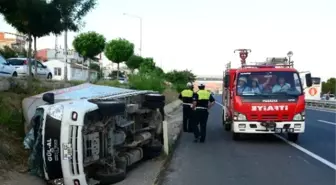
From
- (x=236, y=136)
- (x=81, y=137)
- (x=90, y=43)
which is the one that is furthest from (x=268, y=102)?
(x=90, y=43)

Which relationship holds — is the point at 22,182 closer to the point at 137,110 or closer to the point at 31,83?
the point at 137,110

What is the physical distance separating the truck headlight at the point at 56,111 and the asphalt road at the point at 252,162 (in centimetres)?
259

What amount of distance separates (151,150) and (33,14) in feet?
25.3

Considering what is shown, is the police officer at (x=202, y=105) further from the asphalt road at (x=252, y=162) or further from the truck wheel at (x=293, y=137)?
the truck wheel at (x=293, y=137)

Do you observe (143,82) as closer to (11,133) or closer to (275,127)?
(275,127)

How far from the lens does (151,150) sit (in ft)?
33.6

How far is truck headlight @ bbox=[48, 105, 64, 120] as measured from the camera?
6.25 metres

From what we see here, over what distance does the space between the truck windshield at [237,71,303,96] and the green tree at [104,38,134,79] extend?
5059 cm

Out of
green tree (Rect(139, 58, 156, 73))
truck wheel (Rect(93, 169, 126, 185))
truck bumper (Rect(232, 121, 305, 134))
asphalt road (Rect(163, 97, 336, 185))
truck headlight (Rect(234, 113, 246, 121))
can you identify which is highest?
green tree (Rect(139, 58, 156, 73))

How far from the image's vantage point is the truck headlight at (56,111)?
246 inches

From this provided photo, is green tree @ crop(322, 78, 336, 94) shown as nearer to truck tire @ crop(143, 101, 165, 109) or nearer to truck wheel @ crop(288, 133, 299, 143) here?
truck wheel @ crop(288, 133, 299, 143)

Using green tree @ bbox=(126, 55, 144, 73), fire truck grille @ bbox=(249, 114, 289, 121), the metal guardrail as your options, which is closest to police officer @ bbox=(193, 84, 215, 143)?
fire truck grille @ bbox=(249, 114, 289, 121)

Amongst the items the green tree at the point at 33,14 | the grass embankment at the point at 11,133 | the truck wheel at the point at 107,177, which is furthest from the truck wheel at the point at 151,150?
the green tree at the point at 33,14

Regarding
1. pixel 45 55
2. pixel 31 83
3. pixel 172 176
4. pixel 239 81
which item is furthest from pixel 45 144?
pixel 45 55
